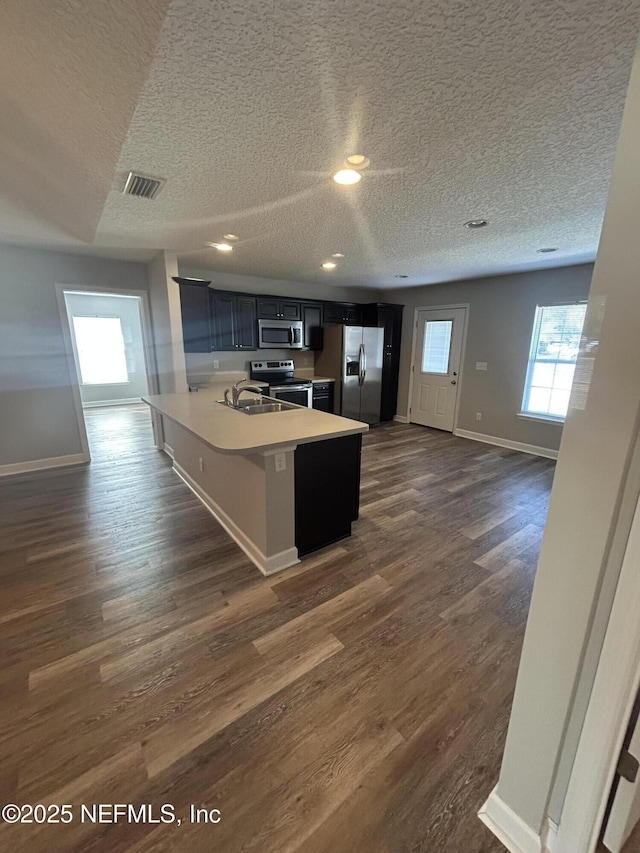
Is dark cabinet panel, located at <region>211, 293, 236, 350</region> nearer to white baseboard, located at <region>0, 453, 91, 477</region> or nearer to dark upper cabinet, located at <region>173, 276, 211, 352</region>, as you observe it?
dark upper cabinet, located at <region>173, 276, 211, 352</region>

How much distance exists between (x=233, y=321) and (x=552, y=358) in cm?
427

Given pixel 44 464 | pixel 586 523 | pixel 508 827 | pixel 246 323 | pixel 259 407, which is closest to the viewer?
pixel 586 523

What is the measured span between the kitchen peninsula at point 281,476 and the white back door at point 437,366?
11.6ft

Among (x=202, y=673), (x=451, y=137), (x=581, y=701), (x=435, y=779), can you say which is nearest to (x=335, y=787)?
(x=435, y=779)

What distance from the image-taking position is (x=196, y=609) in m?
1.96

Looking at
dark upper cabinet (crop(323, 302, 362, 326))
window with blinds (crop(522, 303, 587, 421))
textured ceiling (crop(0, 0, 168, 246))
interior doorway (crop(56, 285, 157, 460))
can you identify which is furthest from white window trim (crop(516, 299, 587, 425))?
interior doorway (crop(56, 285, 157, 460))

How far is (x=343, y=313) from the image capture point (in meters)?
5.75

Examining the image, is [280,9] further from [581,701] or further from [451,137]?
[581,701]

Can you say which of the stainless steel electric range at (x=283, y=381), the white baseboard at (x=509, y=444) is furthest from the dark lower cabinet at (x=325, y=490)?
the white baseboard at (x=509, y=444)

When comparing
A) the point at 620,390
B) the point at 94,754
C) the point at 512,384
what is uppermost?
the point at 620,390

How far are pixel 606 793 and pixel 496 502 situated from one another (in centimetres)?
260

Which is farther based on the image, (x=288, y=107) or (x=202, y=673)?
(x=202, y=673)

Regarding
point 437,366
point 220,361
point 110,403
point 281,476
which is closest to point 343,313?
point 437,366

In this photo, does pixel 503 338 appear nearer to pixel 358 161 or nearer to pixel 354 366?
pixel 354 366
